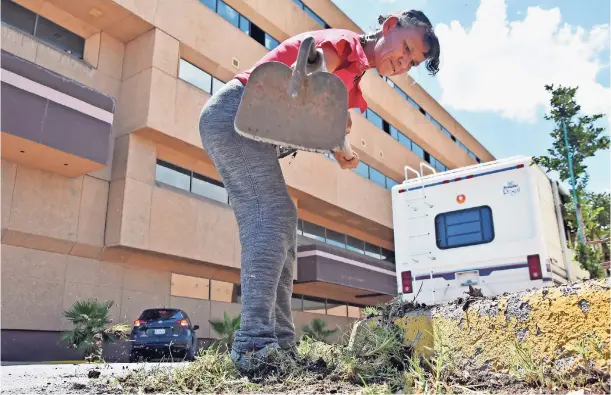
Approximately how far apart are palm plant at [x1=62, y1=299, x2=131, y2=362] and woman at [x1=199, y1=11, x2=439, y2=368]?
35.9ft

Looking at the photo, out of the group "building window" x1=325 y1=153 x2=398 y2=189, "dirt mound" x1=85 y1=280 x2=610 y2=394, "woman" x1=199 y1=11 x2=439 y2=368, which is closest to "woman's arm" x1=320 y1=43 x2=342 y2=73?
"woman" x1=199 y1=11 x2=439 y2=368

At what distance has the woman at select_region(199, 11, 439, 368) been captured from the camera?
2158 millimetres

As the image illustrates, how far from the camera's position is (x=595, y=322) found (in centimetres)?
167

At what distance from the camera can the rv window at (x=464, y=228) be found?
278 inches

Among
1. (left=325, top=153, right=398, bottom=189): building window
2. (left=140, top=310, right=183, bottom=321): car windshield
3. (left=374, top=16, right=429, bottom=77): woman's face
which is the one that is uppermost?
(left=325, top=153, right=398, bottom=189): building window

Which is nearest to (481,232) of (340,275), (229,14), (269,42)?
(340,275)

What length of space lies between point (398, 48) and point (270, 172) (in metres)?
0.87

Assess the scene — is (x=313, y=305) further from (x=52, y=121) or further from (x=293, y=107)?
(x=293, y=107)

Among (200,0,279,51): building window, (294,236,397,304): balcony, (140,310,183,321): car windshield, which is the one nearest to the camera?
(140,310,183,321): car windshield

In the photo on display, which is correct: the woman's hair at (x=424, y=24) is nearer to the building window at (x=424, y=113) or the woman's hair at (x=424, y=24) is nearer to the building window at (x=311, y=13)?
the building window at (x=311, y=13)

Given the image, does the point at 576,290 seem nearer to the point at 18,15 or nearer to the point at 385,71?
the point at 385,71

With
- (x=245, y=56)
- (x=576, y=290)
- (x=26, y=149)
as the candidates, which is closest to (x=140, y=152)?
(x=26, y=149)

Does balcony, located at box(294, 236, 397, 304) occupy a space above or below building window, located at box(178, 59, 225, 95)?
below

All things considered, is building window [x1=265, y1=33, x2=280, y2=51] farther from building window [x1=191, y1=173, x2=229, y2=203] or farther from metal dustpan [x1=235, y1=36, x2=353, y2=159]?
metal dustpan [x1=235, y1=36, x2=353, y2=159]
